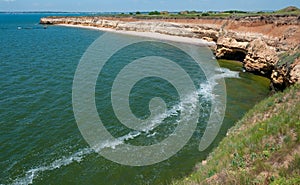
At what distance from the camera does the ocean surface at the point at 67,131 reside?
1401cm

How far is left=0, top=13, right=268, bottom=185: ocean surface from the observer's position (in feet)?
46.0

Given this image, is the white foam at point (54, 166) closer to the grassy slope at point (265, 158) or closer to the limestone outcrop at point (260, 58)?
the grassy slope at point (265, 158)

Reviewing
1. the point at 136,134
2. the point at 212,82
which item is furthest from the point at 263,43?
the point at 136,134

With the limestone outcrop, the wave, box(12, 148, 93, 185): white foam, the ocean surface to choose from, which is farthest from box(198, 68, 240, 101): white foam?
box(12, 148, 93, 185): white foam

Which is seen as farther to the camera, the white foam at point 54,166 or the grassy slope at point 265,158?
the white foam at point 54,166

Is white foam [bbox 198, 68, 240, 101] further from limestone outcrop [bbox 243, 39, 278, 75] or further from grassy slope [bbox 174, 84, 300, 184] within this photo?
grassy slope [bbox 174, 84, 300, 184]

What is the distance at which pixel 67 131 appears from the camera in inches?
719

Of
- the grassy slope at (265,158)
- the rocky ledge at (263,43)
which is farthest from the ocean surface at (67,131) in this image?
the grassy slope at (265,158)

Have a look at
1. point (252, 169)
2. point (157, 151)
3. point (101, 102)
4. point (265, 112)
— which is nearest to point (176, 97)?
point (101, 102)

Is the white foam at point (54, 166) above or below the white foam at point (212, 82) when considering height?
below

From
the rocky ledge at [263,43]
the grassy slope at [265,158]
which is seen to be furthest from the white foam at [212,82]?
the grassy slope at [265,158]

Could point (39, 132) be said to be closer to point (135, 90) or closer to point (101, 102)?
point (101, 102)

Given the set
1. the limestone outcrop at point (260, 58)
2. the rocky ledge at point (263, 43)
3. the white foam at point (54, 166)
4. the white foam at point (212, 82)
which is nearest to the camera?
the white foam at point (54, 166)

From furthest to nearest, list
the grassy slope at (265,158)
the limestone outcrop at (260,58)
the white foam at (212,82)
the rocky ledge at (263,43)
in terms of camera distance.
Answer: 1. the limestone outcrop at (260,58)
2. the white foam at (212,82)
3. the rocky ledge at (263,43)
4. the grassy slope at (265,158)
